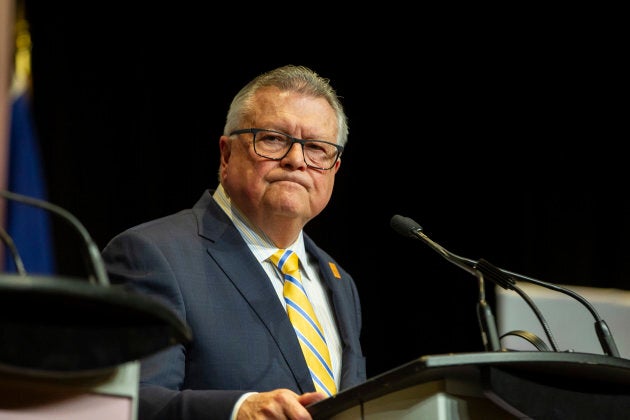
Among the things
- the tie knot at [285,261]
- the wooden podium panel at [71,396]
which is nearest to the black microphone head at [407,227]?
the tie knot at [285,261]

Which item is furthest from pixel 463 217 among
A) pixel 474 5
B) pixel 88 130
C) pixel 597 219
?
pixel 88 130

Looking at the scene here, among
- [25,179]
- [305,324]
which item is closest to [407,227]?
[305,324]

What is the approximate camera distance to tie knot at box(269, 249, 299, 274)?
2846 millimetres

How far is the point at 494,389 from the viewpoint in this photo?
5.40ft

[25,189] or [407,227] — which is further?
[25,189]

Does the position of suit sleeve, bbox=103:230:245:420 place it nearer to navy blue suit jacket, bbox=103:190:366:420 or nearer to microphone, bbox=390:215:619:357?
navy blue suit jacket, bbox=103:190:366:420

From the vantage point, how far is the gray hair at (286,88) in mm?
3004

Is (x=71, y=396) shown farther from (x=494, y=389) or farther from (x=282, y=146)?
(x=282, y=146)

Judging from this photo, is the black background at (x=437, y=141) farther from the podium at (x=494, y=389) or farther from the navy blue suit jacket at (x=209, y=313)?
the podium at (x=494, y=389)

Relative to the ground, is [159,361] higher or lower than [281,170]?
lower

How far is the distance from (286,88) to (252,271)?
67 centimetres

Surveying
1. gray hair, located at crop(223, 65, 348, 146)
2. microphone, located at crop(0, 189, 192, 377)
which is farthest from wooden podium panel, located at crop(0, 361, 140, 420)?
gray hair, located at crop(223, 65, 348, 146)

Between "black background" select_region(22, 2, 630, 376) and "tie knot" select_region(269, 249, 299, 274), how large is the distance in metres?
1.85

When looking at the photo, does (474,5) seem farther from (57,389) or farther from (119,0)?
(57,389)
